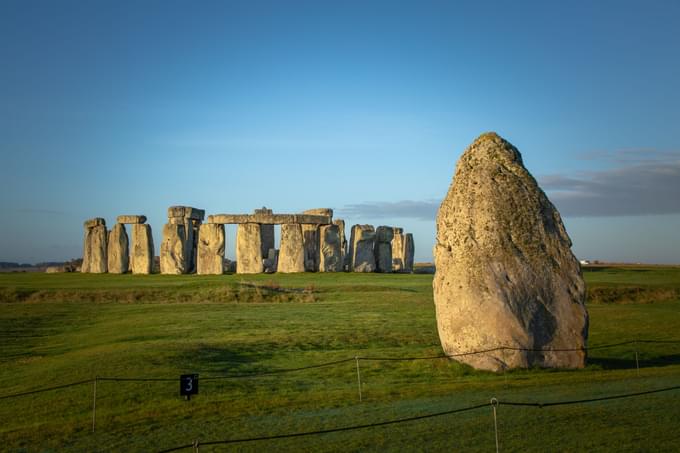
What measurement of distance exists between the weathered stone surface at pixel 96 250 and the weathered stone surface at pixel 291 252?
41.9ft

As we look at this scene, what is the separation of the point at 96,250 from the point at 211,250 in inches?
370

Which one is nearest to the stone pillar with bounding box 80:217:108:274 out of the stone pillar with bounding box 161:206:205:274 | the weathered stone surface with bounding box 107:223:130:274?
the weathered stone surface with bounding box 107:223:130:274

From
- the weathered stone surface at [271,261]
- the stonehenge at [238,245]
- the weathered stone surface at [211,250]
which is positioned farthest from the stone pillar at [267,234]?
the weathered stone surface at [211,250]

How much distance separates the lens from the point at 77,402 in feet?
38.4

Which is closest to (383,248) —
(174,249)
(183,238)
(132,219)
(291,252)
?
(291,252)

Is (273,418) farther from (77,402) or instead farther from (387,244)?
(387,244)

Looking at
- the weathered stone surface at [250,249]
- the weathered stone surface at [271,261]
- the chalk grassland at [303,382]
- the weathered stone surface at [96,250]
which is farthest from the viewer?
the weathered stone surface at [96,250]

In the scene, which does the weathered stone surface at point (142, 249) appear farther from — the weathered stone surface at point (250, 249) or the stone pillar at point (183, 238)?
the weathered stone surface at point (250, 249)

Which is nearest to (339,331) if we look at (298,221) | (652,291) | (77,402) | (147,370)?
(147,370)

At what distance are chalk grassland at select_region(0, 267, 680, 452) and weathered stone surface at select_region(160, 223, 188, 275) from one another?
1745 cm

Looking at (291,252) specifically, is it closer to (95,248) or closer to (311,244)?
(311,244)

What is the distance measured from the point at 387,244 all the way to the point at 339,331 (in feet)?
91.9

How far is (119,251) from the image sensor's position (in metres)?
45.6

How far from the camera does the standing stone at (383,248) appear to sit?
4625cm
